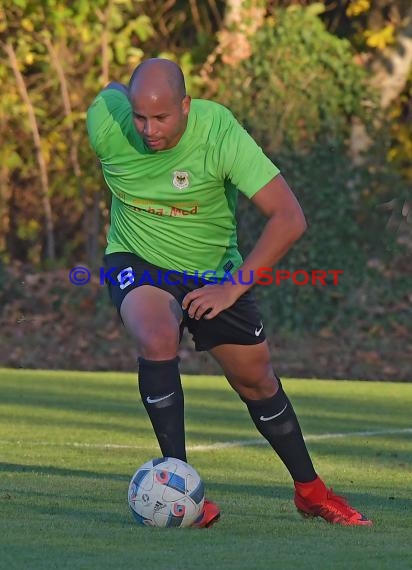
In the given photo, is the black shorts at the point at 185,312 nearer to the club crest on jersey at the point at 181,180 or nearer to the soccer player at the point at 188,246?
the soccer player at the point at 188,246

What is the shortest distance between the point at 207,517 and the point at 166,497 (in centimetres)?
22

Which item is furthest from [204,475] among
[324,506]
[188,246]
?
[188,246]

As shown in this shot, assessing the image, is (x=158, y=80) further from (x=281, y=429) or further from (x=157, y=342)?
A: (x=281, y=429)

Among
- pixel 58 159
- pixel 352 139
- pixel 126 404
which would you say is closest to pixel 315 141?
pixel 352 139

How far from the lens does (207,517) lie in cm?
603

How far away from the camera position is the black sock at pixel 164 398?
6082 mm

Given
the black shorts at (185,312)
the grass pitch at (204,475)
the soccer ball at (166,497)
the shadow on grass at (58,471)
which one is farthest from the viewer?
the shadow on grass at (58,471)

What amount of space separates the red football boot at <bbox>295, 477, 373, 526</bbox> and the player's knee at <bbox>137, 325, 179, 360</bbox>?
927mm

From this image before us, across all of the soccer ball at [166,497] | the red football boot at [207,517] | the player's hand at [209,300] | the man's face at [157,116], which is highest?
the man's face at [157,116]

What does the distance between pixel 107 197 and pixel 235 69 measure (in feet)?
8.31

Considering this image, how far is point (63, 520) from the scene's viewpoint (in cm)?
609

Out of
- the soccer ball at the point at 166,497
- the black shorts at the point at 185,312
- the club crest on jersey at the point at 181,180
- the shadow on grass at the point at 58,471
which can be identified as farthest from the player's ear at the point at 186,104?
the shadow on grass at the point at 58,471

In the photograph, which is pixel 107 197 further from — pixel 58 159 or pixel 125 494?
pixel 125 494

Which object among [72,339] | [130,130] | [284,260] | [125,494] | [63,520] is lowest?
[72,339]
